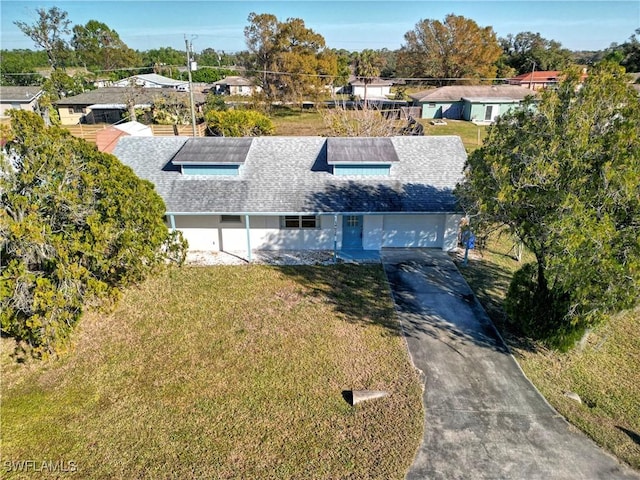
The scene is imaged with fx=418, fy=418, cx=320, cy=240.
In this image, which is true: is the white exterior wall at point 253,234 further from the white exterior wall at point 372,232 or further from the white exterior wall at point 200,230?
the white exterior wall at point 372,232

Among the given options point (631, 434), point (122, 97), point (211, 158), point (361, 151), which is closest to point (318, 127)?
point (122, 97)

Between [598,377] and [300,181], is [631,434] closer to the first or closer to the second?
[598,377]

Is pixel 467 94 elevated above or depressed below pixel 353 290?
above

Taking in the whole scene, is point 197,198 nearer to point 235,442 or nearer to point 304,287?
point 304,287

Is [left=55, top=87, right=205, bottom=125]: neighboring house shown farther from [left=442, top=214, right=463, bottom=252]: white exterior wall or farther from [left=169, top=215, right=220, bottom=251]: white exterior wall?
[left=442, top=214, right=463, bottom=252]: white exterior wall

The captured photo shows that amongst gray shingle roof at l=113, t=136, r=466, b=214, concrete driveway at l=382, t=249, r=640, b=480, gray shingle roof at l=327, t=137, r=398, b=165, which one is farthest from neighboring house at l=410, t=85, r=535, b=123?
concrete driveway at l=382, t=249, r=640, b=480

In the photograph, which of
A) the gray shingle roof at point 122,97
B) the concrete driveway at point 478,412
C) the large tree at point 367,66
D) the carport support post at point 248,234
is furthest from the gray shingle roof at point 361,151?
the large tree at point 367,66

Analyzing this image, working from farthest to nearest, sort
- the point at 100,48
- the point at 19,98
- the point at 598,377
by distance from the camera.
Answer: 1. the point at 100,48
2. the point at 19,98
3. the point at 598,377
